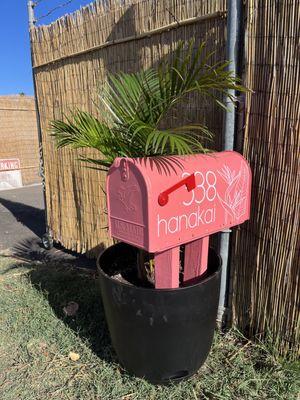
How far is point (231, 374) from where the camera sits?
7.42ft

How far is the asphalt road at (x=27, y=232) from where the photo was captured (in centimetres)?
464

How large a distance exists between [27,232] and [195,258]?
14.0 feet

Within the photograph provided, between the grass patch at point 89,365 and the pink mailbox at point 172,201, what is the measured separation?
70 cm

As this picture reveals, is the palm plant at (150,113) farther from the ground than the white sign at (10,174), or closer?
farther from the ground

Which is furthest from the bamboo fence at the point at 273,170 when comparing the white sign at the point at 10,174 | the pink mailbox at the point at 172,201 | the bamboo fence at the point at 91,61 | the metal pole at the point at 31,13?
the white sign at the point at 10,174

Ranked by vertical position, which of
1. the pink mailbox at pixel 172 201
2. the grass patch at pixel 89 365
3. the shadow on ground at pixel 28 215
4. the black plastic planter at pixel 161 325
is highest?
the pink mailbox at pixel 172 201

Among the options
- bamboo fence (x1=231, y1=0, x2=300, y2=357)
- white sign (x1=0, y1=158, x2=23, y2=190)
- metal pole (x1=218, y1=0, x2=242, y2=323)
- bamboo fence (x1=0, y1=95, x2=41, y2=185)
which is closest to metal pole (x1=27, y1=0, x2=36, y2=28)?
metal pole (x1=218, y1=0, x2=242, y2=323)

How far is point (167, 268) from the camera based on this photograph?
200 cm

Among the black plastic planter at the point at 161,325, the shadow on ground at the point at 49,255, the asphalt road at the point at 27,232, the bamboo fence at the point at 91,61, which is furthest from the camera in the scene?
the asphalt road at the point at 27,232

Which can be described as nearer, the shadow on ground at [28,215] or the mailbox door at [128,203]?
the mailbox door at [128,203]

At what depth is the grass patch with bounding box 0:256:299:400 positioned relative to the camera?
84.6 inches

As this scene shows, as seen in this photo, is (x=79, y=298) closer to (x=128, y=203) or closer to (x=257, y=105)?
(x=128, y=203)

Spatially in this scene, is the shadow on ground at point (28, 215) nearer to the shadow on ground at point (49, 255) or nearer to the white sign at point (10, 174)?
the shadow on ground at point (49, 255)

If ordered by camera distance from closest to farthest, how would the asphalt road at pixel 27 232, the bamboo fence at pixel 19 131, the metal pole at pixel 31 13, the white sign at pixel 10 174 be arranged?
the metal pole at pixel 31 13 → the asphalt road at pixel 27 232 → the bamboo fence at pixel 19 131 → the white sign at pixel 10 174
